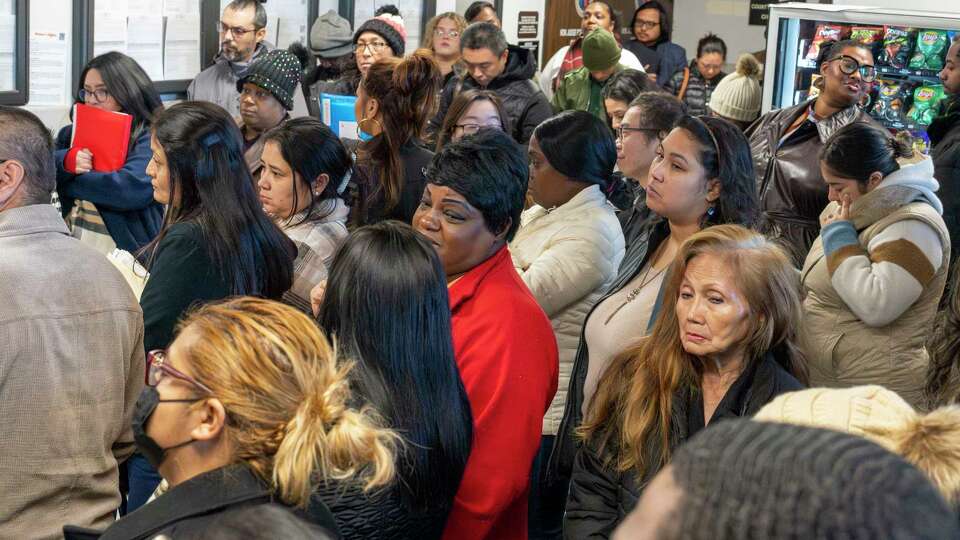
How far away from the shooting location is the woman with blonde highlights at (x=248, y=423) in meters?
1.70

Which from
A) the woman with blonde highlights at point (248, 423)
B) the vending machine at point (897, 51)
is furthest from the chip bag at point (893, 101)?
the woman with blonde highlights at point (248, 423)

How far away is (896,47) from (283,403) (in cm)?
471

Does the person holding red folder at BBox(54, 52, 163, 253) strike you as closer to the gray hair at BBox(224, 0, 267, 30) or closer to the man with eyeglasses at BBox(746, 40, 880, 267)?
the gray hair at BBox(224, 0, 267, 30)

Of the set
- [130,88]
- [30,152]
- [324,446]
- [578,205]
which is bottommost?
[324,446]

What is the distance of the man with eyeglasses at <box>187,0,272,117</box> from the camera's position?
6027mm

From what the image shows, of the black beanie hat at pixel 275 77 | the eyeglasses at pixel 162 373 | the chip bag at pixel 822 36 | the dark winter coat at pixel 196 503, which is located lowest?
the dark winter coat at pixel 196 503

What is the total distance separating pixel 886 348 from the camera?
3197mm

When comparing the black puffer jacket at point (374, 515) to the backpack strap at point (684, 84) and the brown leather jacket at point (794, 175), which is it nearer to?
the brown leather jacket at point (794, 175)

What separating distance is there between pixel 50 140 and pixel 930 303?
2341 millimetres

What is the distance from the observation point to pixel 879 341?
10.5 ft

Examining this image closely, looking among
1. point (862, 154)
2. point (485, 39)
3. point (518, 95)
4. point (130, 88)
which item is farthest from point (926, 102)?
point (130, 88)

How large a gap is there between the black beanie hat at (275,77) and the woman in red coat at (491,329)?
157 cm

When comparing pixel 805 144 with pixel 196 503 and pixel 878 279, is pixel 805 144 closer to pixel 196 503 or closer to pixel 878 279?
pixel 878 279

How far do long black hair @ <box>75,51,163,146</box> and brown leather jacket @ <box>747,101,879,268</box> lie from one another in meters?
2.31
